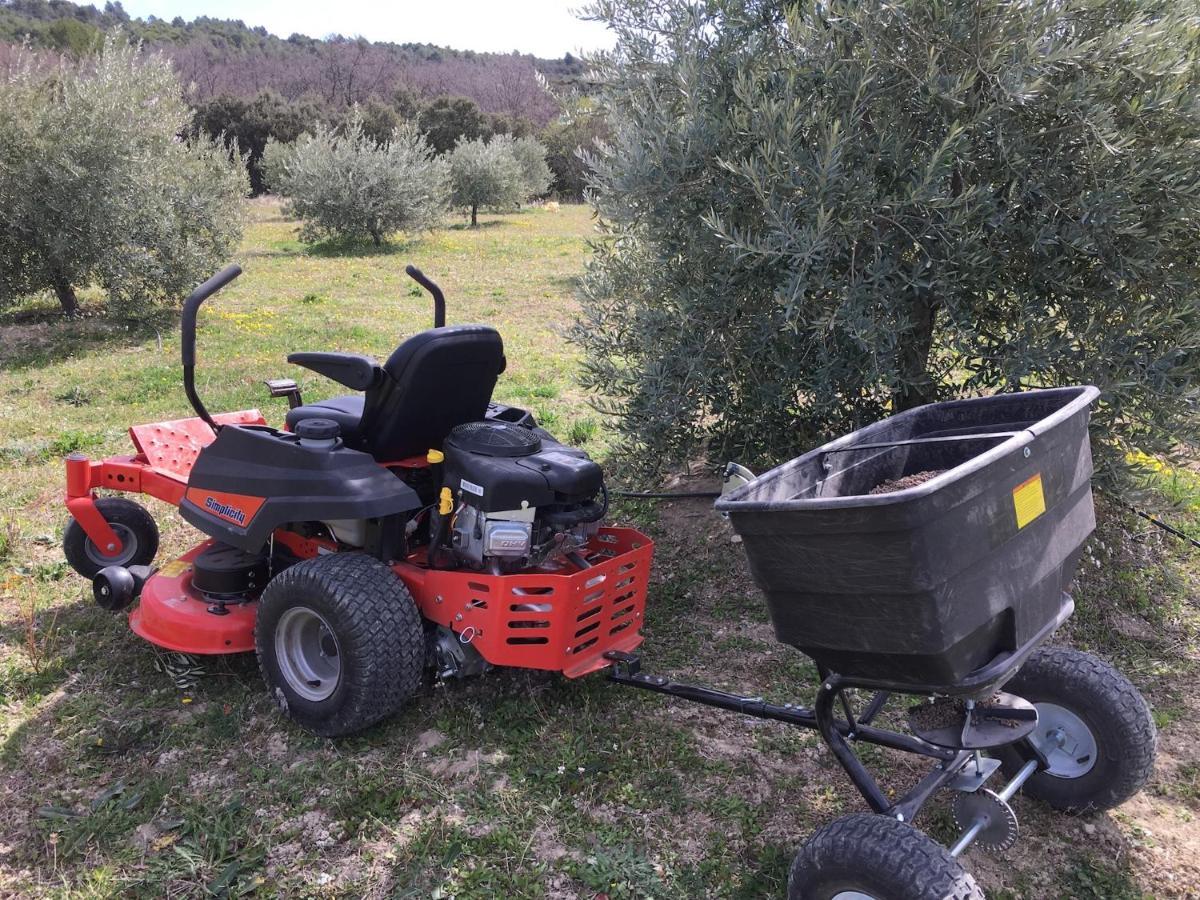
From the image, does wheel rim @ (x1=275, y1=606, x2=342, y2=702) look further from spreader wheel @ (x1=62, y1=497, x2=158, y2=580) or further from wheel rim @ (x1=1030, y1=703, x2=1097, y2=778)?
wheel rim @ (x1=1030, y1=703, x2=1097, y2=778)

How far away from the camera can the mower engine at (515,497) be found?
11.2ft

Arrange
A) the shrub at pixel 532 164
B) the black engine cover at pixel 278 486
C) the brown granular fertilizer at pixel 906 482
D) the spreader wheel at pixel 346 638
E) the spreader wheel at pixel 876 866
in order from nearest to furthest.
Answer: the spreader wheel at pixel 876 866 → the brown granular fertilizer at pixel 906 482 → the spreader wheel at pixel 346 638 → the black engine cover at pixel 278 486 → the shrub at pixel 532 164

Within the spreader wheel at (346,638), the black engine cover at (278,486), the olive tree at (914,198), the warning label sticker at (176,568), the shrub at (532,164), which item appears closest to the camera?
the spreader wheel at (346,638)

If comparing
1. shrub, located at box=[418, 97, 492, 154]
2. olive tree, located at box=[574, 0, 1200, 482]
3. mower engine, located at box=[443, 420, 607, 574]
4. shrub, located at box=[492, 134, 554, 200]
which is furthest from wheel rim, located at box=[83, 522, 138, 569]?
shrub, located at box=[418, 97, 492, 154]

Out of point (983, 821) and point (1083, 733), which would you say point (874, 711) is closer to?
point (983, 821)

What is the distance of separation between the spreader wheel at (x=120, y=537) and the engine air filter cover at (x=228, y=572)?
107cm

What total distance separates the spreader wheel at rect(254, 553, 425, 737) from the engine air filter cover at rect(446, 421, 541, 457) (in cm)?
56

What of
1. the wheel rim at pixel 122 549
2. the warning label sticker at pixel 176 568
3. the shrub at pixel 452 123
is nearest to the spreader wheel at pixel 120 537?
the wheel rim at pixel 122 549

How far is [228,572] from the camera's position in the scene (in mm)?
3949

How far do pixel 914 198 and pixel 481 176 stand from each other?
87.3 feet

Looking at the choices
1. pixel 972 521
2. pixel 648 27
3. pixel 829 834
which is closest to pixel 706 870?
pixel 829 834

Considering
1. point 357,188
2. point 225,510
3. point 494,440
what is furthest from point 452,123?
point 494,440

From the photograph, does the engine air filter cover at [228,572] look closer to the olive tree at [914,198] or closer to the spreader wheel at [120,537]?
the spreader wheel at [120,537]

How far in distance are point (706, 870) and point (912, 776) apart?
911 mm
